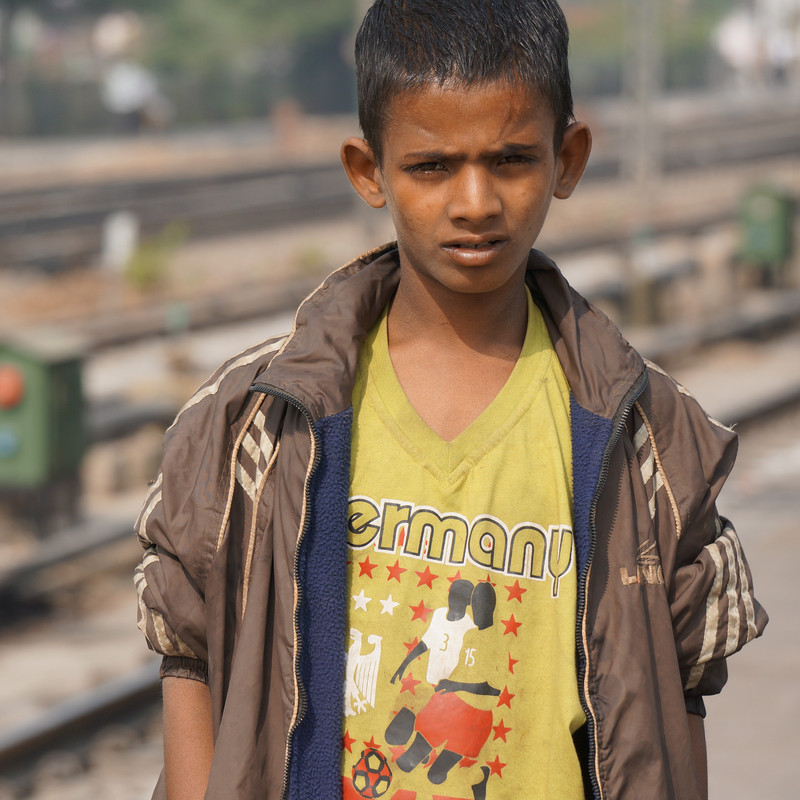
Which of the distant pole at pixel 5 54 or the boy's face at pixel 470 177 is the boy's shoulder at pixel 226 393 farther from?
the distant pole at pixel 5 54

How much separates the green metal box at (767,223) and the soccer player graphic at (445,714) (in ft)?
51.3

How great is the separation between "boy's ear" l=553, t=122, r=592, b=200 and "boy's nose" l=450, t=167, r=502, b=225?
0.54ft

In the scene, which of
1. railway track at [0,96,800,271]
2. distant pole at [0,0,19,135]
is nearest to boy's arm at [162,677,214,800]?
railway track at [0,96,800,271]

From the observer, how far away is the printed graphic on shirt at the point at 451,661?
181 cm

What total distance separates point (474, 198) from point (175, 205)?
22241mm

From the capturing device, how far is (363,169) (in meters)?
1.99

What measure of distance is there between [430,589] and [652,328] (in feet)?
45.2

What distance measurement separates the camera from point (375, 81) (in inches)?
74.2

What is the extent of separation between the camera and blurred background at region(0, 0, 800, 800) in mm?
5730

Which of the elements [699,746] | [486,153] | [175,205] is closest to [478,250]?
[486,153]

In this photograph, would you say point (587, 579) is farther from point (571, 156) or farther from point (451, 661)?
point (571, 156)

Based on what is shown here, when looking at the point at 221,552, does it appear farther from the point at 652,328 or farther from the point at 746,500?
the point at 652,328

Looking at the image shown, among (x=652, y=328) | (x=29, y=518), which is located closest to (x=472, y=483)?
(x=29, y=518)

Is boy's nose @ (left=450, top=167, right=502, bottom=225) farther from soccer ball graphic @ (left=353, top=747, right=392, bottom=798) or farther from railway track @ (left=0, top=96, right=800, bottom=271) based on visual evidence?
railway track @ (left=0, top=96, right=800, bottom=271)
